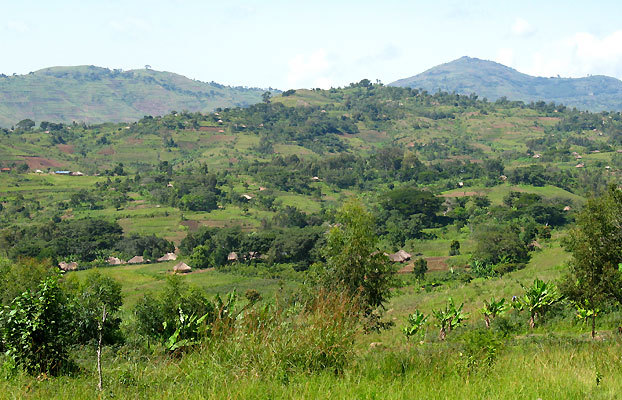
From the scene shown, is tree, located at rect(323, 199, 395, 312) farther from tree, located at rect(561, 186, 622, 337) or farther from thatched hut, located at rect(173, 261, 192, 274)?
thatched hut, located at rect(173, 261, 192, 274)

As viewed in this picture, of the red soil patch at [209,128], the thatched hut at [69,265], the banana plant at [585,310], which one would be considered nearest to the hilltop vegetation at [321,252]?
the banana plant at [585,310]

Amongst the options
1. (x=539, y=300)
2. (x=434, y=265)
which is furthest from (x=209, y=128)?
(x=539, y=300)

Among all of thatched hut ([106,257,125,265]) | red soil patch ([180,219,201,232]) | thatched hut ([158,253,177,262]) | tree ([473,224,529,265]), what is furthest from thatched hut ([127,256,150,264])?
tree ([473,224,529,265])

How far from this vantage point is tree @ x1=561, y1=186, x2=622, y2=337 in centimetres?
1376

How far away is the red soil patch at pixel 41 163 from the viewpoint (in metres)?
93.7

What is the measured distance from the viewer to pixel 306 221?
62938 mm

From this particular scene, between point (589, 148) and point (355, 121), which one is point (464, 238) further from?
point (355, 121)

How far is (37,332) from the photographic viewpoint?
5.77 metres

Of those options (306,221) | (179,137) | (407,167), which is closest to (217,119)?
(179,137)

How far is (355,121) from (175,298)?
130759 mm

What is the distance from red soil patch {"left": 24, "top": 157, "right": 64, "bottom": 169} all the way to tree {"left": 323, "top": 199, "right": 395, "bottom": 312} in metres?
91.3

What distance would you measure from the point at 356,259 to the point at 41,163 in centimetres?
9570

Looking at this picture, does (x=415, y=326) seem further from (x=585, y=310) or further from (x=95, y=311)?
(x=95, y=311)

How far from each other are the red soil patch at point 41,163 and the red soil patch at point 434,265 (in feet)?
251
